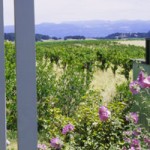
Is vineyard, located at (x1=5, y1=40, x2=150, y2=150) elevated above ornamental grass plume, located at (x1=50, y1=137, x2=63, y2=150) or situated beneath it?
situated beneath

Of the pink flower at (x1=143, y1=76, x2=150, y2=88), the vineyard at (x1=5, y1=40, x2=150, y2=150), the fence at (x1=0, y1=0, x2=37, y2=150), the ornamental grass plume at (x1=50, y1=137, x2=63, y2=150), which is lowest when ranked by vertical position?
the vineyard at (x1=5, y1=40, x2=150, y2=150)

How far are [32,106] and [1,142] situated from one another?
0.49 meters

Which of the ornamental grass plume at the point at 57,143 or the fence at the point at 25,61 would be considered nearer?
the fence at the point at 25,61

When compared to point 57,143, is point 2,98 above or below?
above

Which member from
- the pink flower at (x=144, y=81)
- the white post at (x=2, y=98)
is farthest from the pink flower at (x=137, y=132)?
the white post at (x=2, y=98)

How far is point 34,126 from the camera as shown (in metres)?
1.25

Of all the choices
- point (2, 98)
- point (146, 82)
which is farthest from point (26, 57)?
point (146, 82)

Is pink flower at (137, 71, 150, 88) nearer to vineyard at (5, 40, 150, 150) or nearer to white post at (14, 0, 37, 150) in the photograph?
vineyard at (5, 40, 150, 150)

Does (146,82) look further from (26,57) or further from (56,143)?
(26,57)

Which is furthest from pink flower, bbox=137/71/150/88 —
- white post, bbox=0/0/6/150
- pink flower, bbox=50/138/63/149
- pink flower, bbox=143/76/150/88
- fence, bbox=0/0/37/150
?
fence, bbox=0/0/37/150

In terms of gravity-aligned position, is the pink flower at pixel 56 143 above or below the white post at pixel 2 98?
below

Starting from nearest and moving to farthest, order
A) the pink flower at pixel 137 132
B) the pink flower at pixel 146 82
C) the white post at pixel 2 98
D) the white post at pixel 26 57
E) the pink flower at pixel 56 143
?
the white post at pixel 26 57, the white post at pixel 2 98, the pink flower at pixel 146 82, the pink flower at pixel 137 132, the pink flower at pixel 56 143

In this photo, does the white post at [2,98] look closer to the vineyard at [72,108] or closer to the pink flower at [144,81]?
the pink flower at [144,81]

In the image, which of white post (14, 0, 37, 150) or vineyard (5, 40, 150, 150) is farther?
vineyard (5, 40, 150, 150)
